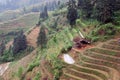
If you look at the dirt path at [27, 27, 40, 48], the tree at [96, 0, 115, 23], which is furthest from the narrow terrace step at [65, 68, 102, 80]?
the dirt path at [27, 27, 40, 48]

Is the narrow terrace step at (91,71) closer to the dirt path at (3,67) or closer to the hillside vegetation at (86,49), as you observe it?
the hillside vegetation at (86,49)

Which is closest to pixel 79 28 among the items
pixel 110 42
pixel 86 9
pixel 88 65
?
pixel 86 9

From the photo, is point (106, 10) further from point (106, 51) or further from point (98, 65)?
point (98, 65)

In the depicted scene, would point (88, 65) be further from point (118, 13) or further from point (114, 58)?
point (118, 13)

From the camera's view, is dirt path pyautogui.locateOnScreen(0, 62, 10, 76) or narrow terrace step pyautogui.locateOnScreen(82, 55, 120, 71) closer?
narrow terrace step pyautogui.locateOnScreen(82, 55, 120, 71)

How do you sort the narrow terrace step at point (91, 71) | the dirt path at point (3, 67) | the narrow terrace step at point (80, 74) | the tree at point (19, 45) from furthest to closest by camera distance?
the tree at point (19, 45) → the dirt path at point (3, 67) → the narrow terrace step at point (80, 74) → the narrow terrace step at point (91, 71)

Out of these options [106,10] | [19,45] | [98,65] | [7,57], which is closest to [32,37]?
[19,45]

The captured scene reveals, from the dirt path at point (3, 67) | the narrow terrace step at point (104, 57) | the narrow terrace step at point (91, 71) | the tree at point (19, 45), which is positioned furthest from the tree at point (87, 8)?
the dirt path at point (3, 67)

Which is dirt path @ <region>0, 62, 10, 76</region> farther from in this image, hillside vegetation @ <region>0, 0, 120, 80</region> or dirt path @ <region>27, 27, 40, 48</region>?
dirt path @ <region>27, 27, 40, 48</region>
